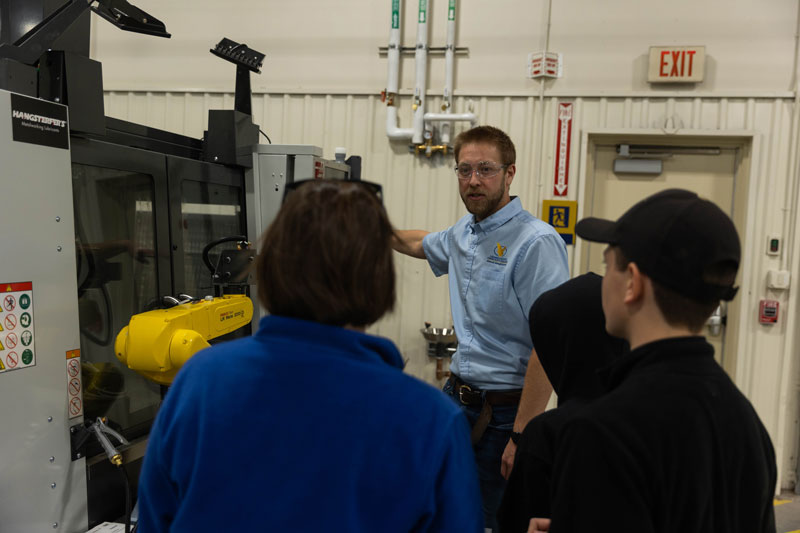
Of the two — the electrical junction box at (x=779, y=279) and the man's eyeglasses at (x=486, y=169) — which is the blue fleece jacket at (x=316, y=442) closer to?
the man's eyeglasses at (x=486, y=169)

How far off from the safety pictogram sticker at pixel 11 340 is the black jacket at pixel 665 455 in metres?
1.25

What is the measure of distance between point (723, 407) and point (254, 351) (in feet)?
2.17

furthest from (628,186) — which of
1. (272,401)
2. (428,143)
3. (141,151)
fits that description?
(272,401)

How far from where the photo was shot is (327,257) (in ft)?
2.52

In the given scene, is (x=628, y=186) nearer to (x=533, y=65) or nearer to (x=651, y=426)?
(x=533, y=65)

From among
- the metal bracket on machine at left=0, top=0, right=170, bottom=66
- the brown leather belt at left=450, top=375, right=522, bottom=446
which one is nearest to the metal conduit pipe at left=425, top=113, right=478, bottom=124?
the brown leather belt at left=450, top=375, right=522, bottom=446

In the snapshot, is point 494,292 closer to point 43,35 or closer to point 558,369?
point 558,369

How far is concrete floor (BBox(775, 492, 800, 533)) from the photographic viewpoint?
307 centimetres

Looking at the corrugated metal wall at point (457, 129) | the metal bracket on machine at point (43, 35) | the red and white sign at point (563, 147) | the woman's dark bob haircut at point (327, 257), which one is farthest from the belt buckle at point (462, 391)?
the red and white sign at point (563, 147)

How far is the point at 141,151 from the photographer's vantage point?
1896 mm

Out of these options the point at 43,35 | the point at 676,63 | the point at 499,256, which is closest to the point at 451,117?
the point at 676,63

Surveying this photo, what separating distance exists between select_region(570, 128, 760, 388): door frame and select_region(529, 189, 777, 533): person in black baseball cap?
9.00ft

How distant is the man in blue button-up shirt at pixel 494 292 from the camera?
6.31ft

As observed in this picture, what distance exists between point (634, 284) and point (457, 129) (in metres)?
2.83
